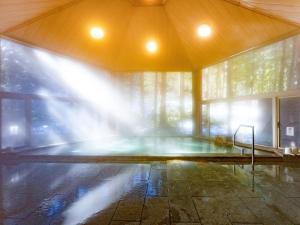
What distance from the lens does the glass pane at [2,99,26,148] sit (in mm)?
6801

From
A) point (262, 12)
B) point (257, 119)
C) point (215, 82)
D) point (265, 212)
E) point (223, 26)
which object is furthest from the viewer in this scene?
point (215, 82)

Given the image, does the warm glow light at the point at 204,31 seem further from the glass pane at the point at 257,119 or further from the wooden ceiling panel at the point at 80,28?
the glass pane at the point at 257,119

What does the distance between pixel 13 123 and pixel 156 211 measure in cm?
616

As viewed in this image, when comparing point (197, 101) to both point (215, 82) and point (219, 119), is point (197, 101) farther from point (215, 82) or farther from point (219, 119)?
point (219, 119)

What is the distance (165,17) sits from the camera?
27.7ft

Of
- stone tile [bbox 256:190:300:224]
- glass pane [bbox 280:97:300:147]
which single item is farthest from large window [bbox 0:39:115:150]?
glass pane [bbox 280:97:300:147]

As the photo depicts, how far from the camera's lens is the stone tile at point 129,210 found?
293 cm

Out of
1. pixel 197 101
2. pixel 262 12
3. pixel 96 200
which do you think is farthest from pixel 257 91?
pixel 96 200

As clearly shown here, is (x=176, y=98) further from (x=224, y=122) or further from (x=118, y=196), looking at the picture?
(x=118, y=196)

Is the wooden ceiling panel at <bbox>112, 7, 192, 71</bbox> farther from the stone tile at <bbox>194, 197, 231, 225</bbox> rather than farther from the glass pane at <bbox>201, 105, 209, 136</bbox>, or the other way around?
the stone tile at <bbox>194, 197, 231, 225</bbox>

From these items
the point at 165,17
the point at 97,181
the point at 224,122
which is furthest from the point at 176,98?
the point at 97,181

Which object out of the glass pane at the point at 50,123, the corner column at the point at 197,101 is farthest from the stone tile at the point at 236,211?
the corner column at the point at 197,101

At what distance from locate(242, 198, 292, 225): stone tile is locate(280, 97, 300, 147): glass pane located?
13.1 feet

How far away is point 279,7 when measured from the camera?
5.27 m
